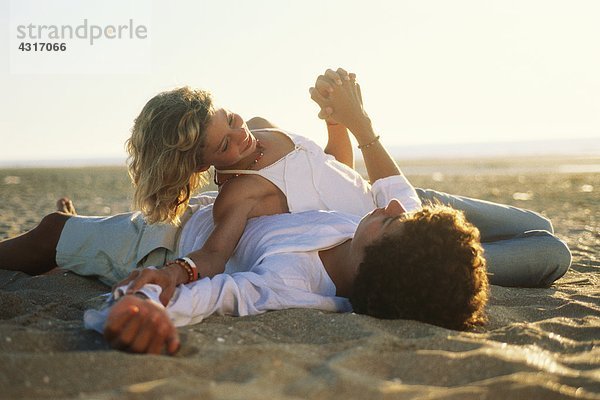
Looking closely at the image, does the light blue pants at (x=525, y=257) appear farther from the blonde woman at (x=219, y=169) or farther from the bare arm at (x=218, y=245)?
the bare arm at (x=218, y=245)

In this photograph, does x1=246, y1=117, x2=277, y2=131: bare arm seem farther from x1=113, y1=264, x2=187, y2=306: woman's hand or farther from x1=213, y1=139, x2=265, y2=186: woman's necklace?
x1=113, y1=264, x2=187, y2=306: woman's hand

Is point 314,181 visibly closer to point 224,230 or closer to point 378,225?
point 224,230

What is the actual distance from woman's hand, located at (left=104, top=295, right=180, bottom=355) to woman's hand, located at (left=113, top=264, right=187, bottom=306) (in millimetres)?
252

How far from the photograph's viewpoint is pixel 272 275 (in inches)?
125

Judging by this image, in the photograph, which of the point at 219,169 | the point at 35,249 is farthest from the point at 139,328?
the point at 35,249

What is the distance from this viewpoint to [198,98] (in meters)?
3.91

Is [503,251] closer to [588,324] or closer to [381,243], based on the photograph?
[588,324]

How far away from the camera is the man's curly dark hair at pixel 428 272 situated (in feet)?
9.59

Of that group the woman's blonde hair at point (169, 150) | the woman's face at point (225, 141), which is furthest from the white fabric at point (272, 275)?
the woman's face at point (225, 141)

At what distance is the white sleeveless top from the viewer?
3928 millimetres

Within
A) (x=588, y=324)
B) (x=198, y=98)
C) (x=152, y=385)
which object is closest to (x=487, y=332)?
(x=588, y=324)

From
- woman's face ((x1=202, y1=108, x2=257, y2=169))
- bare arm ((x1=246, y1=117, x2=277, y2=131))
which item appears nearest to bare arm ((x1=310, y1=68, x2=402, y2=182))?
bare arm ((x1=246, y1=117, x2=277, y2=131))

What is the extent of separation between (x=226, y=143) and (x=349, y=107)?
100 centimetres

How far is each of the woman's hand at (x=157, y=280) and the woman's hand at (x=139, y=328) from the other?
25 centimetres
